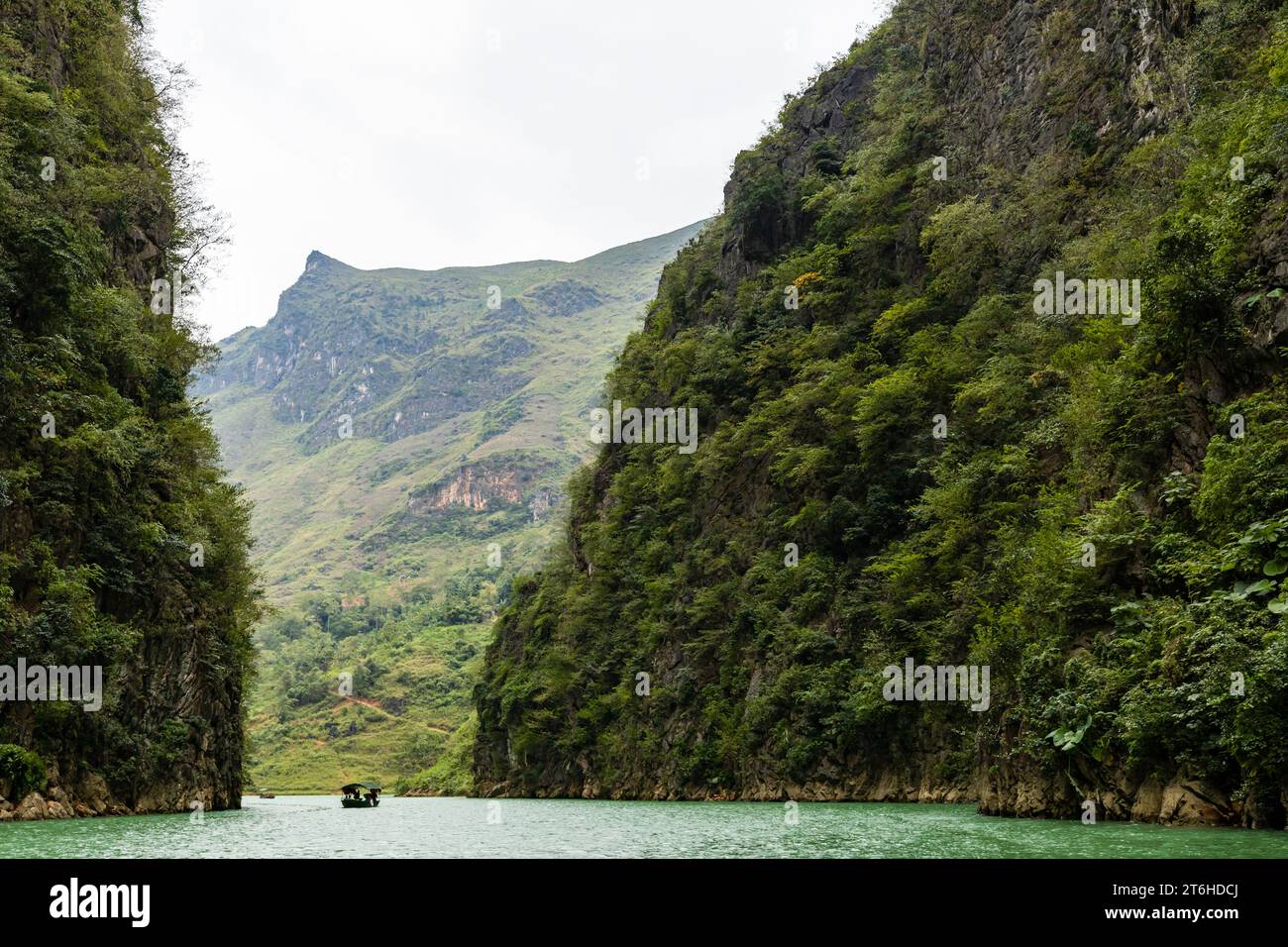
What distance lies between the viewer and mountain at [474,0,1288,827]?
64.2 feet

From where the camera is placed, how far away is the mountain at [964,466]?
1956 cm

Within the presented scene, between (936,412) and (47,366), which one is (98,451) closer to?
(47,366)

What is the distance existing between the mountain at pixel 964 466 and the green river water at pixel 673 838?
191cm

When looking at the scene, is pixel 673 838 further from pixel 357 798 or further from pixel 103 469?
pixel 357 798

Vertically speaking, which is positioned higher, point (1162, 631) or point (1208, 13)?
point (1208, 13)

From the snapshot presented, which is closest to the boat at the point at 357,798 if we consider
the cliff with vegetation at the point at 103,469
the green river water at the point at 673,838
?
the cliff with vegetation at the point at 103,469

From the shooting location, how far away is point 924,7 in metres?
54.6

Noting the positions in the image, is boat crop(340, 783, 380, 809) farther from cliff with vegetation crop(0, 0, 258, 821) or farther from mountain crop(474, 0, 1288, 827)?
mountain crop(474, 0, 1288, 827)

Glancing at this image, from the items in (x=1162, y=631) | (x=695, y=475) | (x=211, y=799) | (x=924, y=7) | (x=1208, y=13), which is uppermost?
(x=924, y=7)

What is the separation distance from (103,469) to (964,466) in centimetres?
2688

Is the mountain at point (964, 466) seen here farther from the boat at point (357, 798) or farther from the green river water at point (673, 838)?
the boat at point (357, 798)

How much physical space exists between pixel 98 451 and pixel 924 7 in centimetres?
4547
